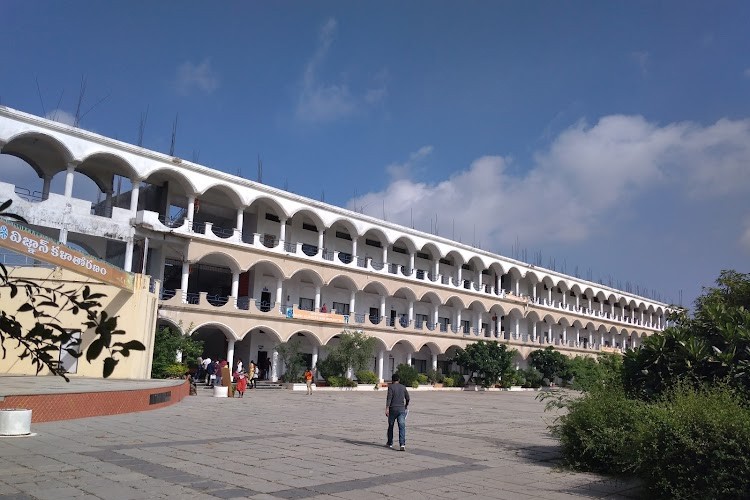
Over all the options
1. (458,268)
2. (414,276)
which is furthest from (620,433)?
(458,268)

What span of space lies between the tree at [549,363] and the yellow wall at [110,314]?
34.2m

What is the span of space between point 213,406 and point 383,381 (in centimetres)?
2142

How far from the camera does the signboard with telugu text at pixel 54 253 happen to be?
14.9 m

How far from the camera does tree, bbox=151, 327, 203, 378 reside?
2580 cm

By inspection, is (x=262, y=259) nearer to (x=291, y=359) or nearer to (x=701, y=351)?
(x=291, y=359)

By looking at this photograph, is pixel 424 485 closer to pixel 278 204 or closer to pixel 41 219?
pixel 41 219

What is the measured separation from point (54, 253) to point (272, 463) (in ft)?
34.5

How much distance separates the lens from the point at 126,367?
21.5 metres

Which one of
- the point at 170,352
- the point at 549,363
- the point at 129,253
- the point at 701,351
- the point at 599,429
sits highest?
the point at 129,253

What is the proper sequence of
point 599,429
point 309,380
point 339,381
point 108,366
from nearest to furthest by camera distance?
point 108,366 < point 599,429 < point 309,380 < point 339,381

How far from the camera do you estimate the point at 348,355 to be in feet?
113

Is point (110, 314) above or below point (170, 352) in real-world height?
above

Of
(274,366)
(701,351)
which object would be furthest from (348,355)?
(701,351)

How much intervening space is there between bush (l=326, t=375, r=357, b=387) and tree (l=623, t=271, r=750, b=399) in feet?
81.8
